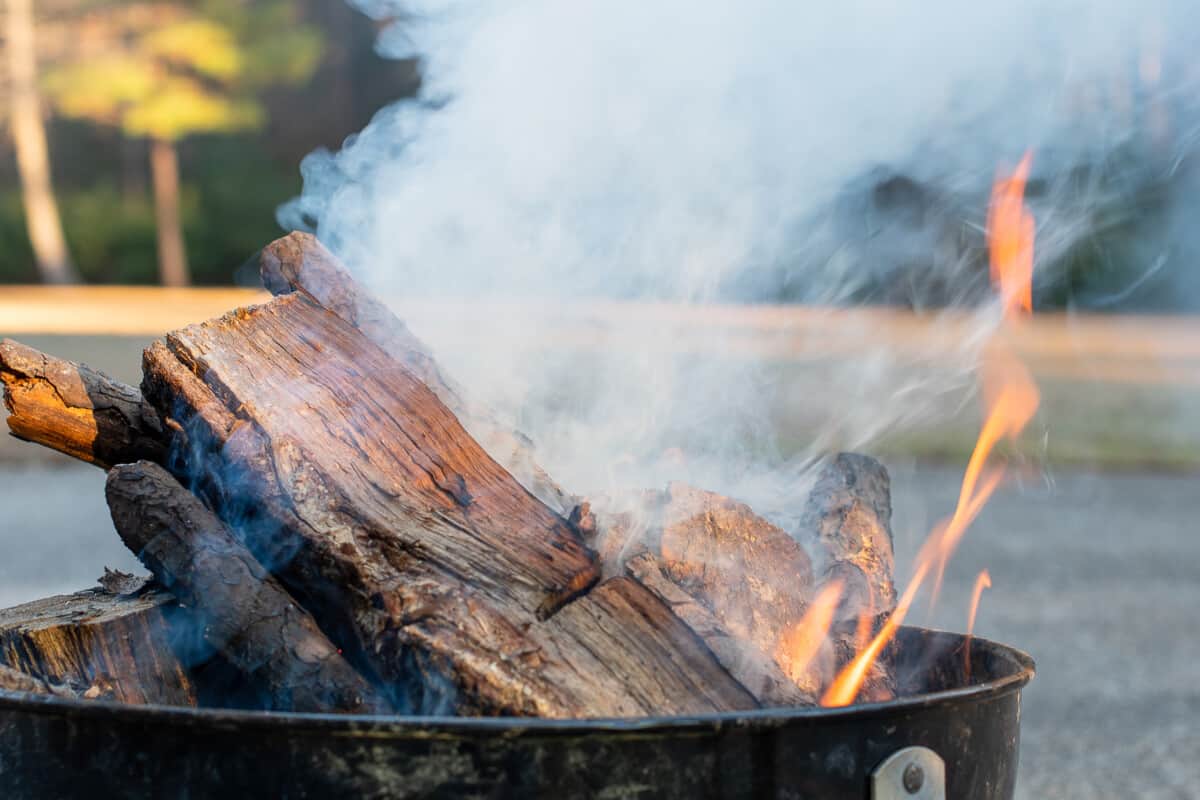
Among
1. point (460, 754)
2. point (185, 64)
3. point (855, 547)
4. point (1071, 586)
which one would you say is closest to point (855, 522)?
point (855, 547)

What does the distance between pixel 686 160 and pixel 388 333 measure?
1094 millimetres

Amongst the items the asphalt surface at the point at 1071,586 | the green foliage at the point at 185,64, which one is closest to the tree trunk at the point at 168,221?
the green foliage at the point at 185,64

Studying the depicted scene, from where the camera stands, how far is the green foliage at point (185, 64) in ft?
59.1

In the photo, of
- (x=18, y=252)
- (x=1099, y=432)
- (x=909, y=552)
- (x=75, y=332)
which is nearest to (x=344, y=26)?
(x=18, y=252)

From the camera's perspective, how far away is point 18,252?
18844mm

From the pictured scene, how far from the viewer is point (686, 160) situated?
275 centimetres

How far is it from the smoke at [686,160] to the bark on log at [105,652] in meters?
0.75

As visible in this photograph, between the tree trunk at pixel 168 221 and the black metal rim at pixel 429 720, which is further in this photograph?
the tree trunk at pixel 168 221

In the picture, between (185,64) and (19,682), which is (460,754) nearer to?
(19,682)

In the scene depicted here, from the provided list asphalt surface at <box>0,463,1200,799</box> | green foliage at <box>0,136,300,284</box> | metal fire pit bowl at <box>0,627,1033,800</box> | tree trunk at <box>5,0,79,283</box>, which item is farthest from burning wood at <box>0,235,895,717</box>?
tree trunk at <box>5,0,79,283</box>

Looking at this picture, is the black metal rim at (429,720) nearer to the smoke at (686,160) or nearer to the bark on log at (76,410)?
the bark on log at (76,410)

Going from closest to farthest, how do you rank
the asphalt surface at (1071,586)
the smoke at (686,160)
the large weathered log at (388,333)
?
the large weathered log at (388,333)
the smoke at (686,160)
the asphalt surface at (1071,586)

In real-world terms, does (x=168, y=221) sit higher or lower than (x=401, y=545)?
higher

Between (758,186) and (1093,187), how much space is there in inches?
29.3
